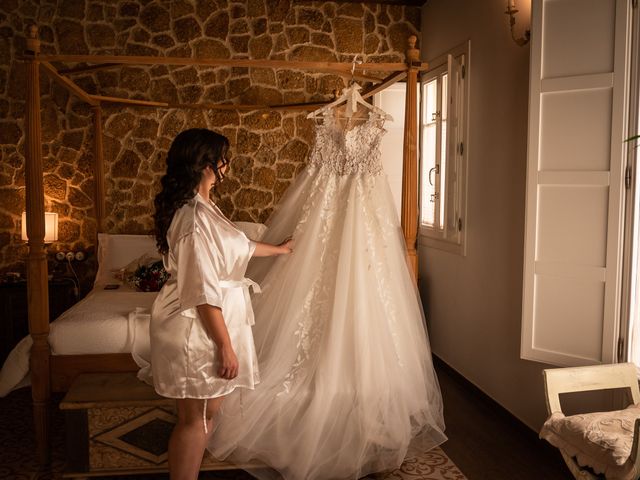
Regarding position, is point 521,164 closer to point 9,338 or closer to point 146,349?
point 146,349

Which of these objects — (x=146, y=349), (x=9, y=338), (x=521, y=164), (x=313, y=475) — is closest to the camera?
(x=313, y=475)

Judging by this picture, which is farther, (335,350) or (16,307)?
(16,307)

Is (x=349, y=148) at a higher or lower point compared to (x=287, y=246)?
higher

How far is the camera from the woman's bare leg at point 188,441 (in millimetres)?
2234

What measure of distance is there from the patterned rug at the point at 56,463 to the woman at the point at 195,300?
32.1 inches

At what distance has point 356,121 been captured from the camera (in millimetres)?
2955

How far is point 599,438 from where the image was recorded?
2.09 metres

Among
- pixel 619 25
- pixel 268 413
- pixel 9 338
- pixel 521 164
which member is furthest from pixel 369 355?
pixel 9 338

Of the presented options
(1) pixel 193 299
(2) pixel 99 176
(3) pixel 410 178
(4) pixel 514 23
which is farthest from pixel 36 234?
(4) pixel 514 23

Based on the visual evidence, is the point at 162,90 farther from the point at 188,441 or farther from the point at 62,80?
the point at 188,441

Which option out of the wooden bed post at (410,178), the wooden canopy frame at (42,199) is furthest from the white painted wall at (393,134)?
the wooden bed post at (410,178)

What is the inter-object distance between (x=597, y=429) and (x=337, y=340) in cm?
104

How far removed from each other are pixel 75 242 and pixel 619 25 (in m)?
4.13

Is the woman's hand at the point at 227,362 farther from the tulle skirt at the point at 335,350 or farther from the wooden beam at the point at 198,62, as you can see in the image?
the wooden beam at the point at 198,62
